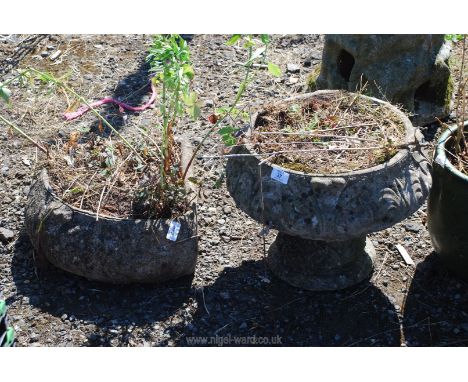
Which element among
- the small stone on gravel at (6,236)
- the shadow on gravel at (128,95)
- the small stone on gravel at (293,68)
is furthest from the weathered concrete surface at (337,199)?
the small stone on gravel at (293,68)

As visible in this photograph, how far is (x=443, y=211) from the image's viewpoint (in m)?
4.17

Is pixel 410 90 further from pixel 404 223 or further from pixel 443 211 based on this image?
pixel 443 211

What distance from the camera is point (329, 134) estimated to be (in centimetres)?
419

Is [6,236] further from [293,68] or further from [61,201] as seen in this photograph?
[293,68]

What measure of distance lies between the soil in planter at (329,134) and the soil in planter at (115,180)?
59cm

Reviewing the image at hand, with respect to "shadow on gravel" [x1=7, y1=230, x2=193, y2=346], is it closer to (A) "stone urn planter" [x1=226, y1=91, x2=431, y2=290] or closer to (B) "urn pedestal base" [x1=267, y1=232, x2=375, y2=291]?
(B) "urn pedestal base" [x1=267, y1=232, x2=375, y2=291]

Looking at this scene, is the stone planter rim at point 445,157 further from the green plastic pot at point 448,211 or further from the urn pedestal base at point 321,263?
the urn pedestal base at point 321,263

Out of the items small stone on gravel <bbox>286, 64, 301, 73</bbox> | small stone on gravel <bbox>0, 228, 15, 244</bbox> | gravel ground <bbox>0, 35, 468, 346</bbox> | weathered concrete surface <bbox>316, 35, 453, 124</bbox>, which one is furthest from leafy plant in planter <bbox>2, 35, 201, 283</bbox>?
small stone on gravel <bbox>286, 64, 301, 73</bbox>

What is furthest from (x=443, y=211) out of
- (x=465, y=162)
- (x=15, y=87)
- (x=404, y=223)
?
(x=15, y=87)

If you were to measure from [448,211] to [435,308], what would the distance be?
552 millimetres

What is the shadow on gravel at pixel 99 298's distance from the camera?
4.18 meters

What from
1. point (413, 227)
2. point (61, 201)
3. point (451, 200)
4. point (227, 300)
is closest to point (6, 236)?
point (61, 201)

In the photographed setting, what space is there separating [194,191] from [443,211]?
1.39 metres

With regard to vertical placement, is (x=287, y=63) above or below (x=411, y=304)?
above
